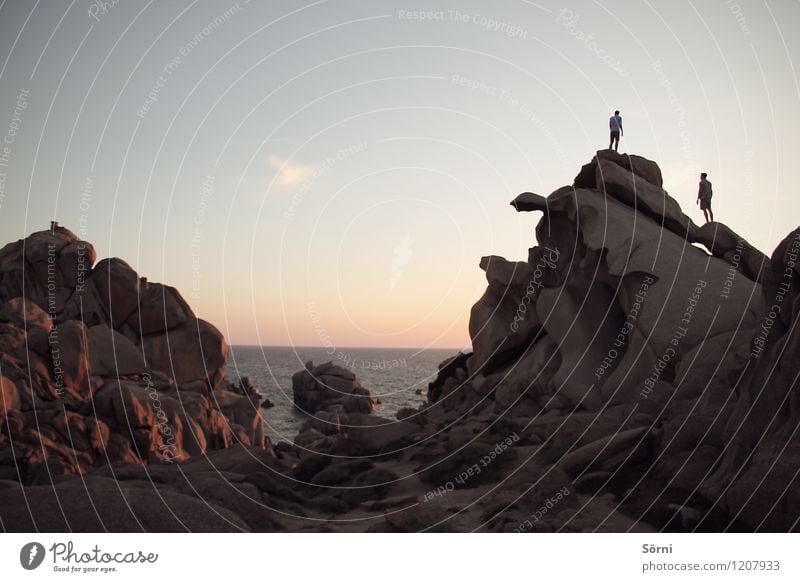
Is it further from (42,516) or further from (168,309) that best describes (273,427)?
(42,516)

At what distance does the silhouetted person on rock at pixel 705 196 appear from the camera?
97.1 ft

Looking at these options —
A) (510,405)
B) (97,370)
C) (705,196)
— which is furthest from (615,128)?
(97,370)

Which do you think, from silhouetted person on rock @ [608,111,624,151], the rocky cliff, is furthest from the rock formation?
silhouetted person on rock @ [608,111,624,151]

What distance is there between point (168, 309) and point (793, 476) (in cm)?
4397

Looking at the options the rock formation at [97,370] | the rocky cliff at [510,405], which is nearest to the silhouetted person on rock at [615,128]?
the rocky cliff at [510,405]

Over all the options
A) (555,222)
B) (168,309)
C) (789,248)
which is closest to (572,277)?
(555,222)

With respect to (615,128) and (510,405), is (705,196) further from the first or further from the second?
(510,405)

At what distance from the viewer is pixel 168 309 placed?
157 feet

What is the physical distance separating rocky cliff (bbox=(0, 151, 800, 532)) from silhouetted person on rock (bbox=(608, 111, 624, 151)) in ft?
2.07

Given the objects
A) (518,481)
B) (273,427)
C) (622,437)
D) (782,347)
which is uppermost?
(782,347)

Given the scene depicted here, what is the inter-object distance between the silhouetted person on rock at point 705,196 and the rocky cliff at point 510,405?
3.17 ft

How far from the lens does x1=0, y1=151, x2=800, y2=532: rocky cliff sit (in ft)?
47.9

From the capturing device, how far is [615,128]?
31969 millimetres

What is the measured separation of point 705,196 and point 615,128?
18.7ft
